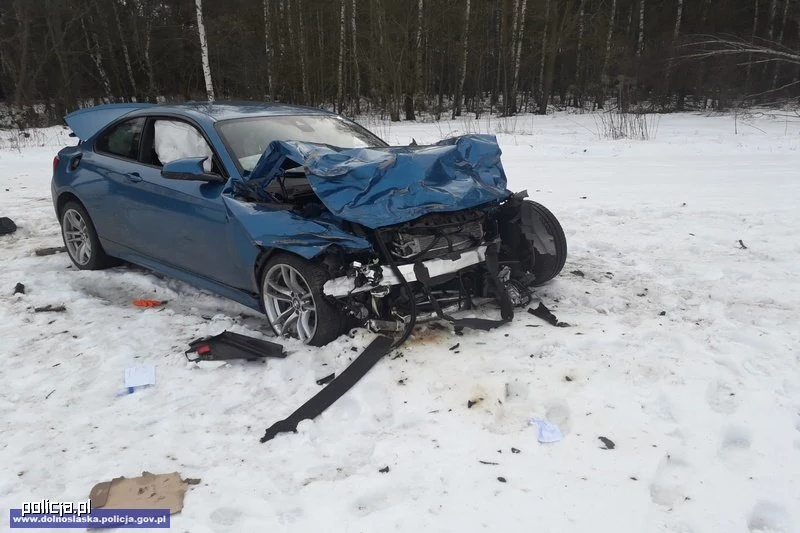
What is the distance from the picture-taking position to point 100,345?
385cm

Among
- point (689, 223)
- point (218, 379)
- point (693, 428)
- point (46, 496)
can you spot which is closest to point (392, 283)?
point (218, 379)

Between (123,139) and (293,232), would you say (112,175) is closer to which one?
(123,139)

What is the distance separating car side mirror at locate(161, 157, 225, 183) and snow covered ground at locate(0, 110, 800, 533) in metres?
1.09

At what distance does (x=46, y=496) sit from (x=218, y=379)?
1.11 m

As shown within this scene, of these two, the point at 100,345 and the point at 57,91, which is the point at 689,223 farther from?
the point at 57,91

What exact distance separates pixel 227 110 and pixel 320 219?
1.73m

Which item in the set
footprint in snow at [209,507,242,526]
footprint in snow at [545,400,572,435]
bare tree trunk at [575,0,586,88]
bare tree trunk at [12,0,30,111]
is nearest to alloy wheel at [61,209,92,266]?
footprint in snow at [209,507,242,526]

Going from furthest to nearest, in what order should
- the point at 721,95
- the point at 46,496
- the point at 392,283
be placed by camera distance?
the point at 721,95 < the point at 392,283 < the point at 46,496

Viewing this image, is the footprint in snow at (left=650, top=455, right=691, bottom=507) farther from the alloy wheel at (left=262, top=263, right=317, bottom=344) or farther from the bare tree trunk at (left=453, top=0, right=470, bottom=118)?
the bare tree trunk at (left=453, top=0, right=470, bottom=118)

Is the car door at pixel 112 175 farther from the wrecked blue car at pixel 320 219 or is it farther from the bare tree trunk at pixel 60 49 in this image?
the bare tree trunk at pixel 60 49

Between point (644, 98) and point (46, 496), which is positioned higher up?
point (644, 98)

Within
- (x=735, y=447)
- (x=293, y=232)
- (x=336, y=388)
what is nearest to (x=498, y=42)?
(x=293, y=232)

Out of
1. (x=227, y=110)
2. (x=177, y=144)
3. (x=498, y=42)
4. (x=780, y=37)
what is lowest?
(x=177, y=144)

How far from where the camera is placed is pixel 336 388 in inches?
125
